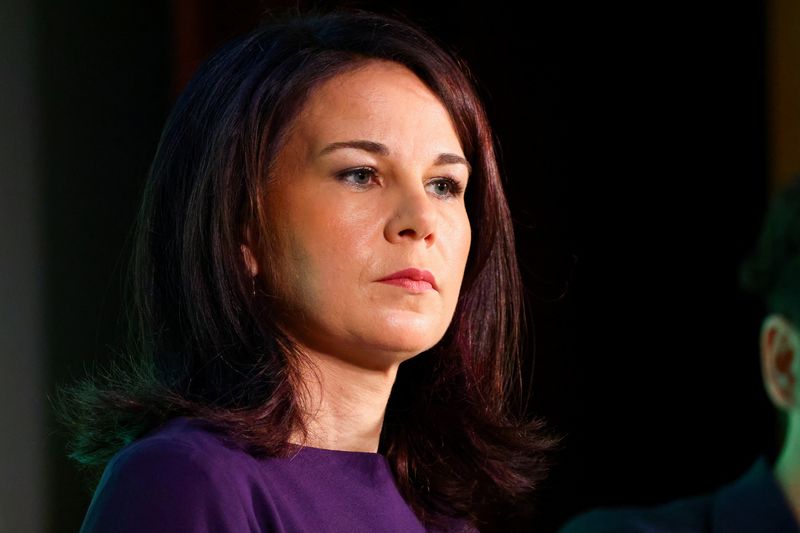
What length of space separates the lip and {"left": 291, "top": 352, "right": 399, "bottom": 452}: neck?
0.14 m

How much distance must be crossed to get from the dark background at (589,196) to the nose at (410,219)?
25cm

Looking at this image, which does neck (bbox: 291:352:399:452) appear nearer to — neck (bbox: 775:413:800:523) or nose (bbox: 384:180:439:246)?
nose (bbox: 384:180:439:246)

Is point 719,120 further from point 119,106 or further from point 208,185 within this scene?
point 119,106

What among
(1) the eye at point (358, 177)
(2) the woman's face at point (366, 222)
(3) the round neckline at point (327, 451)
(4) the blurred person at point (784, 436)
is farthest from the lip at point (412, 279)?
(4) the blurred person at point (784, 436)

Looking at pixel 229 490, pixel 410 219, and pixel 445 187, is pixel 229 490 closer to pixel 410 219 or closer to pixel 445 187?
pixel 410 219

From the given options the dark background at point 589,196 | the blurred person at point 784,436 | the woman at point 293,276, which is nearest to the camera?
the blurred person at point 784,436

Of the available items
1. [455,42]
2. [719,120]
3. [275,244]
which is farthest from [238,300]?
[455,42]

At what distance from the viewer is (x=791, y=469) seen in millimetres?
683

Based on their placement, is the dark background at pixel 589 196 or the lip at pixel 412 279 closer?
the dark background at pixel 589 196

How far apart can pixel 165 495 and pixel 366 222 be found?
0.37m

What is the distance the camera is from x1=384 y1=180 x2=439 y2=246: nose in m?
1.42

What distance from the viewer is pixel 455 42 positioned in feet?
7.28

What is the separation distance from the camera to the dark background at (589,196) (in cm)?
123

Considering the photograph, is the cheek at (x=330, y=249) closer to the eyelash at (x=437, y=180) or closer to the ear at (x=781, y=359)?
the eyelash at (x=437, y=180)
